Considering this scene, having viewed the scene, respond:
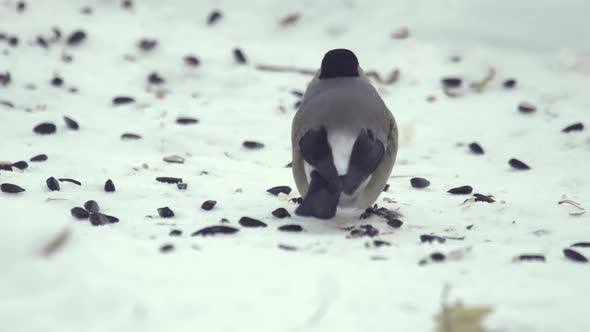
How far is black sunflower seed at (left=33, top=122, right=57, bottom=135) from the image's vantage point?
575cm

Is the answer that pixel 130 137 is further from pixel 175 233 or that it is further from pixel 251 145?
pixel 175 233

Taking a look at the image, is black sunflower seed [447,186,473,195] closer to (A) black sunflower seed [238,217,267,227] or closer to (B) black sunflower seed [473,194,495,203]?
(B) black sunflower seed [473,194,495,203]

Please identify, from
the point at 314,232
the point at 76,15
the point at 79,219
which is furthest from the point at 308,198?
the point at 76,15

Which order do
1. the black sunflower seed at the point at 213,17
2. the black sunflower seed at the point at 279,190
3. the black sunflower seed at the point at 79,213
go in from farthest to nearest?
the black sunflower seed at the point at 213,17
the black sunflower seed at the point at 279,190
the black sunflower seed at the point at 79,213

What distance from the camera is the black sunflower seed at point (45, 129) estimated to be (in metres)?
5.75

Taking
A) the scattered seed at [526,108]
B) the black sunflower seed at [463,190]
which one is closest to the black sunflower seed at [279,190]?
the black sunflower seed at [463,190]

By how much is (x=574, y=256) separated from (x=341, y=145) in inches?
46.0

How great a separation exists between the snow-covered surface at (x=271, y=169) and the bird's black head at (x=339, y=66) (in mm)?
793

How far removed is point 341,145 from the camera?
3.78m

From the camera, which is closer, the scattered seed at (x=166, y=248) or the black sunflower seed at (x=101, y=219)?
the scattered seed at (x=166, y=248)

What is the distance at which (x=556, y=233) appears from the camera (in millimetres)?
3959

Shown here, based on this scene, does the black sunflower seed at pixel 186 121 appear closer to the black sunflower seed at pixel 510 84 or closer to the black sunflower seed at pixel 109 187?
the black sunflower seed at pixel 109 187

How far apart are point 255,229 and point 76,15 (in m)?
5.06

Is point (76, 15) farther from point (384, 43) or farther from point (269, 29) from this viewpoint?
point (384, 43)
